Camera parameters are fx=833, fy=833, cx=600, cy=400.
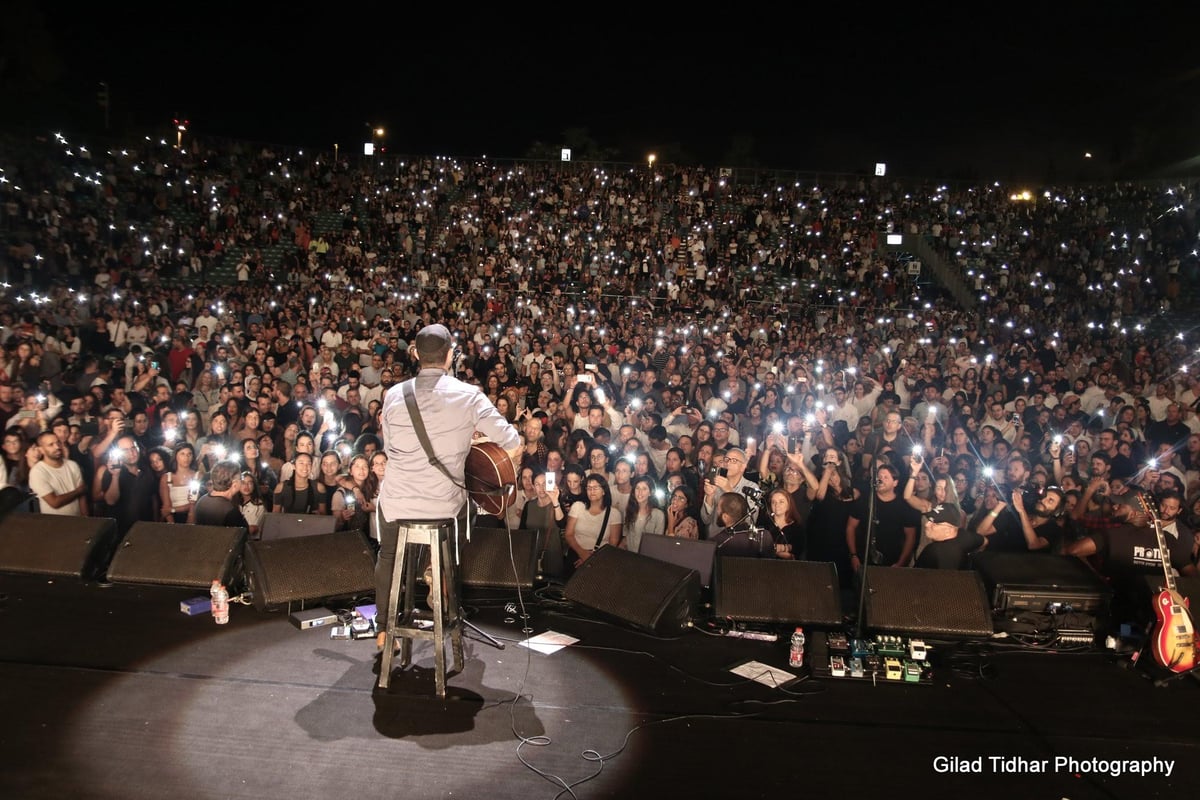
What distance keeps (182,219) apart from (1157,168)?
2903 cm

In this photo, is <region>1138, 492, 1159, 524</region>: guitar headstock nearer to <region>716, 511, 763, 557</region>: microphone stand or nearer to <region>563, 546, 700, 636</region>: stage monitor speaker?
<region>716, 511, 763, 557</region>: microphone stand

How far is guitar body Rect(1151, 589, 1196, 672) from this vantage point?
4164 mm

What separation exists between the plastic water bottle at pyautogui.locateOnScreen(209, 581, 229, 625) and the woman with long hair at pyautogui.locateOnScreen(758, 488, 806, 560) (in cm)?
339

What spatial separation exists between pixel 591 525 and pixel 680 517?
2.09ft

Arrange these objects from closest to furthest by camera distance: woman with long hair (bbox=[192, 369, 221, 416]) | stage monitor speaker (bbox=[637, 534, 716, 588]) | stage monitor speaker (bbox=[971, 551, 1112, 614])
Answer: stage monitor speaker (bbox=[971, 551, 1112, 614]) < stage monitor speaker (bbox=[637, 534, 716, 588]) < woman with long hair (bbox=[192, 369, 221, 416])

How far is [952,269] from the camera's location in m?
20.2

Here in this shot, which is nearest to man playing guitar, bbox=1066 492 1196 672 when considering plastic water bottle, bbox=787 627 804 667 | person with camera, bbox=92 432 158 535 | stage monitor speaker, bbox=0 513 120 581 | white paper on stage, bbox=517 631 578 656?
plastic water bottle, bbox=787 627 804 667

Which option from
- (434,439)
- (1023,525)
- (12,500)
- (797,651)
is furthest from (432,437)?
(1023,525)

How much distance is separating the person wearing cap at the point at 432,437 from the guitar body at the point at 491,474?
6 cm

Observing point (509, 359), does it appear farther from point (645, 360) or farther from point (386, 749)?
point (386, 749)

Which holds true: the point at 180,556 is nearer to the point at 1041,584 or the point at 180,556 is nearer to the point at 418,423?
the point at 418,423

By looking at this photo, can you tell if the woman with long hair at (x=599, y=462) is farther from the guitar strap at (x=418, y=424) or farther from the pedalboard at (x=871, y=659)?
the guitar strap at (x=418, y=424)

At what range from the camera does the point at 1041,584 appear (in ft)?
15.8

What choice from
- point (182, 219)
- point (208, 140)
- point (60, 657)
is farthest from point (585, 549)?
point (208, 140)
